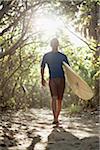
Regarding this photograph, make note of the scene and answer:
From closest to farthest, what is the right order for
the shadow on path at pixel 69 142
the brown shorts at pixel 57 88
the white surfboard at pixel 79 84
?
the shadow on path at pixel 69 142, the brown shorts at pixel 57 88, the white surfboard at pixel 79 84

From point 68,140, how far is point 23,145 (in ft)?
2.77

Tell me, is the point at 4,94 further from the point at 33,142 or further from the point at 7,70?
the point at 33,142

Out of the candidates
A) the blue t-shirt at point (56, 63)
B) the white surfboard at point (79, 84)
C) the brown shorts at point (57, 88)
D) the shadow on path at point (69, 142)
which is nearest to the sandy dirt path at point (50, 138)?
the shadow on path at point (69, 142)

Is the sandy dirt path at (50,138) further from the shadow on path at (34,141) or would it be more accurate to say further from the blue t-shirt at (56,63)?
the blue t-shirt at (56,63)

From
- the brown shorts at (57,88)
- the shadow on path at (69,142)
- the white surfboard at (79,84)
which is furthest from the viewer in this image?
the white surfboard at (79,84)

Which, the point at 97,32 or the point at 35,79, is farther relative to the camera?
the point at 35,79

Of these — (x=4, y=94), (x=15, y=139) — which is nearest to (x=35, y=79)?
(x=4, y=94)

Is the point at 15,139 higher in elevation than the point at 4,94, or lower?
higher

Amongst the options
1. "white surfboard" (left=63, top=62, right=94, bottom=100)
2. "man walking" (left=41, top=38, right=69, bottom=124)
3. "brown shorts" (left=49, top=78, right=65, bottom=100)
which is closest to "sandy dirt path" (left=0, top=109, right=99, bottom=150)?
"man walking" (left=41, top=38, right=69, bottom=124)

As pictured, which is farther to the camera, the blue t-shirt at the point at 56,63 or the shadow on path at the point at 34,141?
the blue t-shirt at the point at 56,63

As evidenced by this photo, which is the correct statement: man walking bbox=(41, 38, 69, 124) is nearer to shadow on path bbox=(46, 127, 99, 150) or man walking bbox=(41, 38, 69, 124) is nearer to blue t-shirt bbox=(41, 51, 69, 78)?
blue t-shirt bbox=(41, 51, 69, 78)

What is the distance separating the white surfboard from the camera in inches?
353

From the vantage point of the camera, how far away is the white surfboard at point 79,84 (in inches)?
353

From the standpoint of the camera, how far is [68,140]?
680 centimetres
